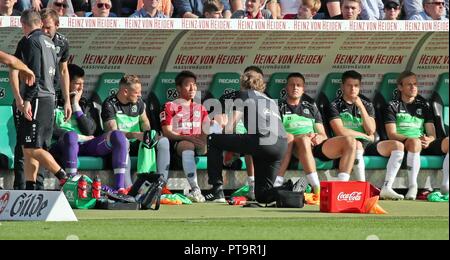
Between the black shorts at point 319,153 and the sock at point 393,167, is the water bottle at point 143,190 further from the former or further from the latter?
the sock at point 393,167

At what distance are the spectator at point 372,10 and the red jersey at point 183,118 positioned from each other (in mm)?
3614

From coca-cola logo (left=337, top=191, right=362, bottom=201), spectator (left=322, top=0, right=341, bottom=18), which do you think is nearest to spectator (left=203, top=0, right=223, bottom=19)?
spectator (left=322, top=0, right=341, bottom=18)

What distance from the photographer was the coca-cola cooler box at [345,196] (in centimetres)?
1424

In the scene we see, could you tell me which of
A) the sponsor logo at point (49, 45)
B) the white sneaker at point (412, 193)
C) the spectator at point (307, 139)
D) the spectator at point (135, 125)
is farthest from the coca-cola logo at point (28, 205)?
the white sneaker at point (412, 193)

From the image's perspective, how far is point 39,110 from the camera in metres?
14.4

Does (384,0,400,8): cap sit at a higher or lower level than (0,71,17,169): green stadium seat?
higher

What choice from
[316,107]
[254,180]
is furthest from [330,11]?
[254,180]

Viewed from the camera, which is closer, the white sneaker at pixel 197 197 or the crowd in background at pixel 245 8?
the white sneaker at pixel 197 197

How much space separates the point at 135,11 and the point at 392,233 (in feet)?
24.2

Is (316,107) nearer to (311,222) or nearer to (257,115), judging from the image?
(257,115)

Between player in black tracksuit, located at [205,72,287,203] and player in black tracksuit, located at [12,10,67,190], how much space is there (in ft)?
6.52

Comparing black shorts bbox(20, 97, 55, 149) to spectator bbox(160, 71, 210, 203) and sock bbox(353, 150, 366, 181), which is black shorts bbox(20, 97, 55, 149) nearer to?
spectator bbox(160, 71, 210, 203)

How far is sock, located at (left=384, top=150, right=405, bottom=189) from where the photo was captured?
55.3ft

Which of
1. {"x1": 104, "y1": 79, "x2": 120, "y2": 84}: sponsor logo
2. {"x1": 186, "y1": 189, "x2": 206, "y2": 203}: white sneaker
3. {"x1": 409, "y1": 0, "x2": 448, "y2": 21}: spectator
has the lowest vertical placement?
{"x1": 186, "y1": 189, "x2": 206, "y2": 203}: white sneaker
